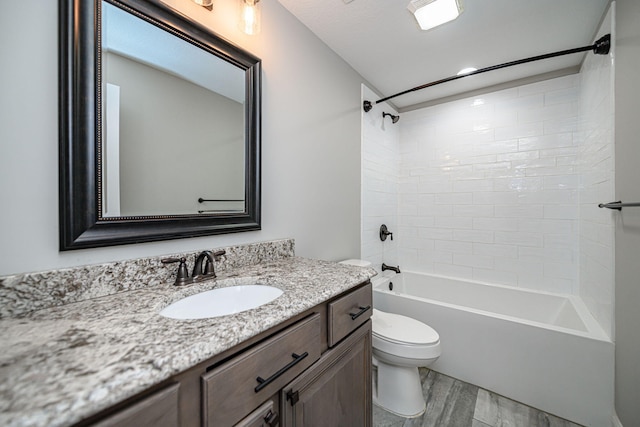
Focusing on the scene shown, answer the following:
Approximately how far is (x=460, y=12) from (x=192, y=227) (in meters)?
1.82

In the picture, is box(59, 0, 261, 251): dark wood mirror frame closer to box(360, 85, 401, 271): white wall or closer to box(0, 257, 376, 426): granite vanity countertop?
box(0, 257, 376, 426): granite vanity countertop

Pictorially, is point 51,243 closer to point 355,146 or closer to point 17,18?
point 17,18

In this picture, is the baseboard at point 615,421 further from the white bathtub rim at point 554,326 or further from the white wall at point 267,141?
the white wall at point 267,141

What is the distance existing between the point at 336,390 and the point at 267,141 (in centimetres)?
122

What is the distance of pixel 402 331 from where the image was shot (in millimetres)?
1646

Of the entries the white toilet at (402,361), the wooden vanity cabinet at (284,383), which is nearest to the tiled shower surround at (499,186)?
the white toilet at (402,361)

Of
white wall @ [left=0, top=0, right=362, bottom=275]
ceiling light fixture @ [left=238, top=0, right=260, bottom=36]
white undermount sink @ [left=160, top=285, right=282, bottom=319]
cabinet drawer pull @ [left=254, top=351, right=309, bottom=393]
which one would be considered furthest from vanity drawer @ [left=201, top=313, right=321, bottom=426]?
ceiling light fixture @ [left=238, top=0, right=260, bottom=36]

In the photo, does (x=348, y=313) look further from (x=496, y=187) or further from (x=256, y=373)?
(x=496, y=187)

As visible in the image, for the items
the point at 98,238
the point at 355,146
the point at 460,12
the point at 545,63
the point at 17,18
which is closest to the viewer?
the point at 17,18

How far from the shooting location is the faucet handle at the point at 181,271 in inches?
38.2

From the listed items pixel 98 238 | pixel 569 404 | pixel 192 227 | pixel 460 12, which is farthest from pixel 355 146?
pixel 569 404

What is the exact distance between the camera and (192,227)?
111cm

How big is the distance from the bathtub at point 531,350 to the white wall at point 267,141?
0.90 metres

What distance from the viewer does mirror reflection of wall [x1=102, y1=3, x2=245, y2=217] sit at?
2.98 ft
